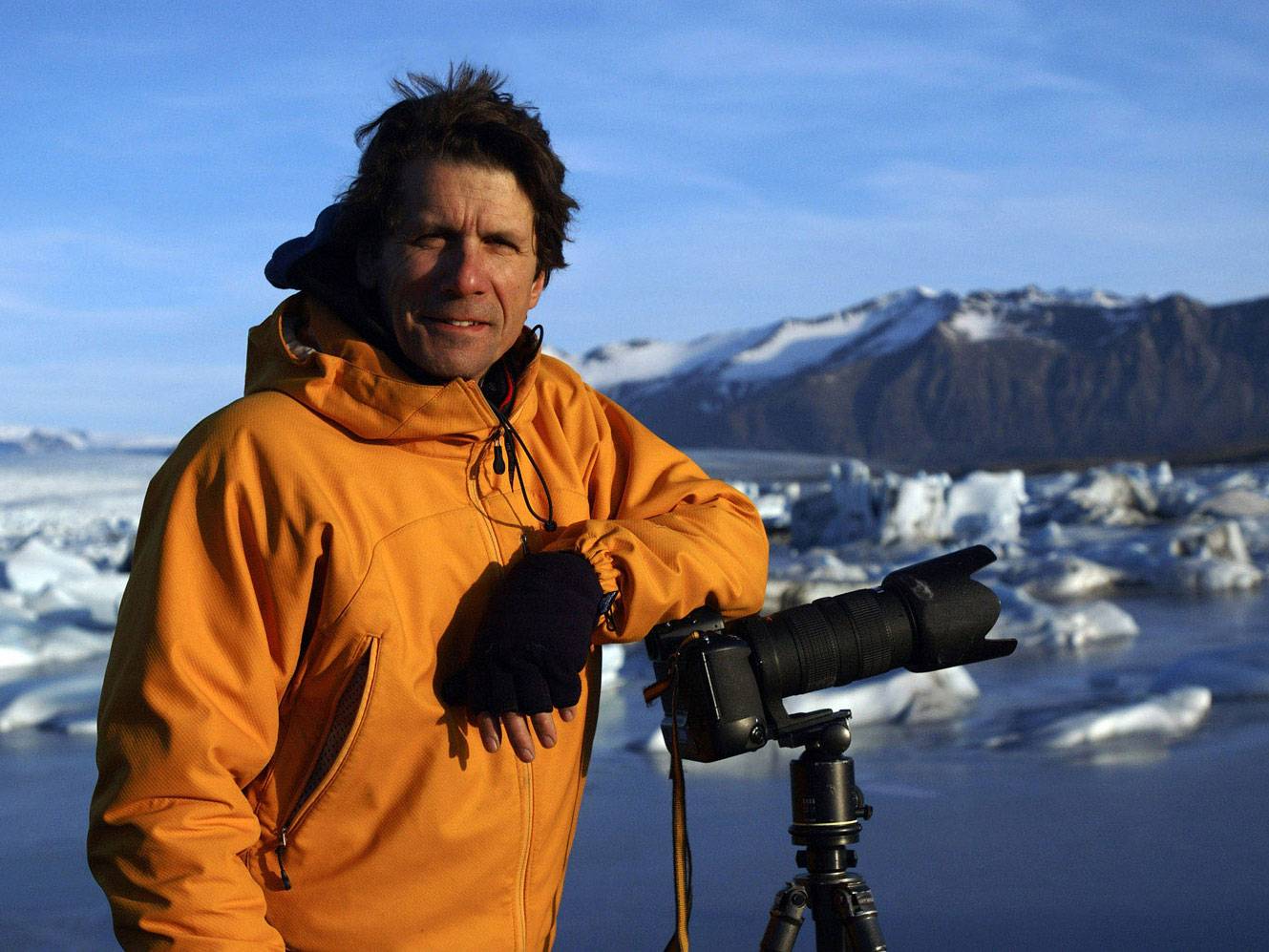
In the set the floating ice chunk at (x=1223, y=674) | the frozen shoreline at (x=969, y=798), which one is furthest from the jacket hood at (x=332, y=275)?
the floating ice chunk at (x=1223, y=674)

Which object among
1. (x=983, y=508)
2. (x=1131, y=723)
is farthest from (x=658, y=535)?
(x=983, y=508)

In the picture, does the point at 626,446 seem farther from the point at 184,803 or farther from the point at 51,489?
the point at 51,489

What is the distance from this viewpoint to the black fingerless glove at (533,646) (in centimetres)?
128

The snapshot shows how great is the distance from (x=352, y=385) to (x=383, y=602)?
22 centimetres

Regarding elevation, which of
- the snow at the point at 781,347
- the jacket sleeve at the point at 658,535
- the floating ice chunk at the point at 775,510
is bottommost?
the jacket sleeve at the point at 658,535

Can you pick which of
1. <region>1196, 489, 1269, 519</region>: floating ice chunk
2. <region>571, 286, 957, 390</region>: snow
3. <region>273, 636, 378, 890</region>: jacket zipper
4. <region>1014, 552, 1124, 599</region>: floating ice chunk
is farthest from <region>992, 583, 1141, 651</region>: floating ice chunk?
<region>571, 286, 957, 390</region>: snow

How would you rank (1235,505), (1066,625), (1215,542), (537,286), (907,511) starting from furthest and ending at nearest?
1. (1235,505)
2. (907,511)
3. (1215,542)
4. (1066,625)
5. (537,286)

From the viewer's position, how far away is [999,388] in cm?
7519

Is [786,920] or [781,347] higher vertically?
[781,347]

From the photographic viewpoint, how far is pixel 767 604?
23.9ft

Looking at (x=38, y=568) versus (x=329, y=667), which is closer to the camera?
(x=329, y=667)

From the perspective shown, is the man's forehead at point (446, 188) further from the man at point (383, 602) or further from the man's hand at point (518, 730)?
the man's hand at point (518, 730)

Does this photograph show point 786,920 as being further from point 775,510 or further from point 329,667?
point 775,510

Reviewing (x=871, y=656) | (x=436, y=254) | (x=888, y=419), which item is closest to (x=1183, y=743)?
(x=871, y=656)
